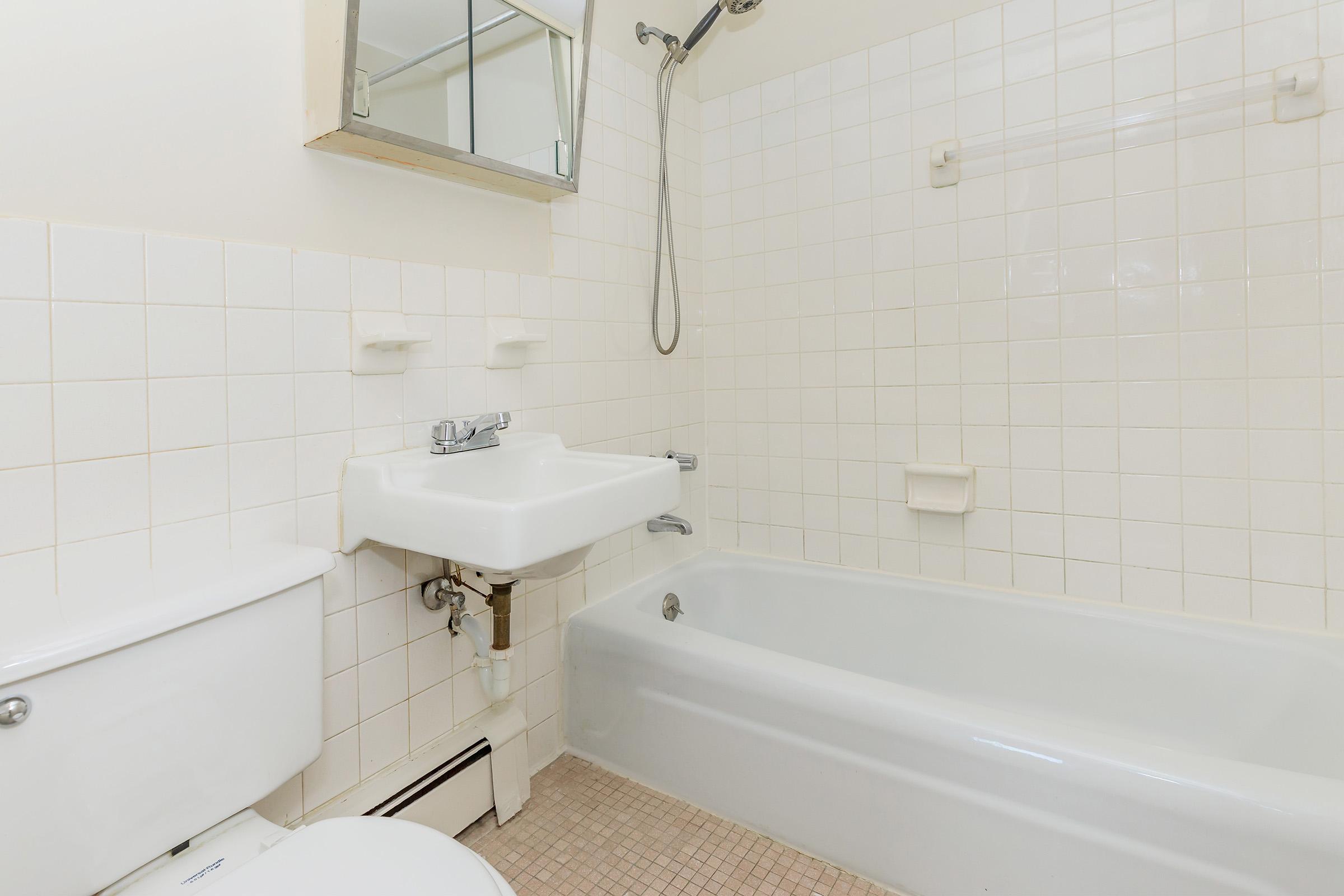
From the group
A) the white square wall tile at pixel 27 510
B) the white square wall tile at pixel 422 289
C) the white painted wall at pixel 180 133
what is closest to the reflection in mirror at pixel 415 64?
the white painted wall at pixel 180 133

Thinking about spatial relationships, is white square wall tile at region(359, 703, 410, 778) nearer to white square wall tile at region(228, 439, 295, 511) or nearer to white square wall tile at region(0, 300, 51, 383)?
white square wall tile at region(228, 439, 295, 511)

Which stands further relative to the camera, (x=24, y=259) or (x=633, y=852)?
(x=633, y=852)

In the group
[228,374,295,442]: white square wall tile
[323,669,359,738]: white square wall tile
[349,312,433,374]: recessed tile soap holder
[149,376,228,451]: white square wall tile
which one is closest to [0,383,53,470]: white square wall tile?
[149,376,228,451]: white square wall tile

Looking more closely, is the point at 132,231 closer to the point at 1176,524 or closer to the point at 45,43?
the point at 45,43

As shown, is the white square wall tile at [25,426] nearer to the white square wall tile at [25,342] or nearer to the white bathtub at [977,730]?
the white square wall tile at [25,342]

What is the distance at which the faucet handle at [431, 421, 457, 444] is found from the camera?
4.64 ft

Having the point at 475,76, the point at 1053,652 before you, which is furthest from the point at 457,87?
the point at 1053,652

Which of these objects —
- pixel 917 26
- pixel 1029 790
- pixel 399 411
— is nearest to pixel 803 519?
pixel 1029 790

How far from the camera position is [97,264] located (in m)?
0.98

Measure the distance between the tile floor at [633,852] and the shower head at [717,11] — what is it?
81.6 inches

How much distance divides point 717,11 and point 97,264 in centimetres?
168

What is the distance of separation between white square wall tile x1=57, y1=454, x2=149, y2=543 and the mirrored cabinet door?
0.64 m

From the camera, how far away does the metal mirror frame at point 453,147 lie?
3.81 ft

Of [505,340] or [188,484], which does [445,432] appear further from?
[188,484]
